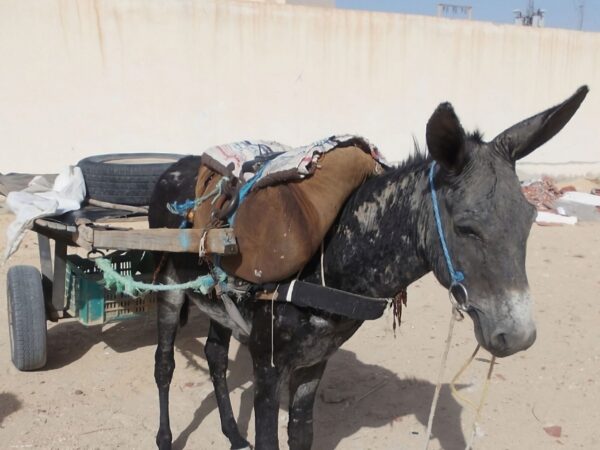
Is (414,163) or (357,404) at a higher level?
(414,163)

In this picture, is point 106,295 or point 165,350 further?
point 106,295

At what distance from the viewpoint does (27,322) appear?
4254 mm

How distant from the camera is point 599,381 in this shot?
4.43m

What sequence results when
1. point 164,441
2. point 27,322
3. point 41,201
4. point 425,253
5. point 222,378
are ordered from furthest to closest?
point 27,322, point 222,378, point 41,201, point 164,441, point 425,253

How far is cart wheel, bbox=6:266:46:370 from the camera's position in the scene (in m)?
4.26

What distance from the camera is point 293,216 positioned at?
234cm

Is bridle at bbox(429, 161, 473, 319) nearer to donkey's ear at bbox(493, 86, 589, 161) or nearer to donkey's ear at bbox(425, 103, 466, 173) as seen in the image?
donkey's ear at bbox(425, 103, 466, 173)

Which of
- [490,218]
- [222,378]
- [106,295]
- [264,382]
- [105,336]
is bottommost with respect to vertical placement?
[105,336]

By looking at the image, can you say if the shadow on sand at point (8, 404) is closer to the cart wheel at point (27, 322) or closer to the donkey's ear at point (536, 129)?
the cart wheel at point (27, 322)

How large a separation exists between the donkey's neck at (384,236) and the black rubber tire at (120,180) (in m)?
2.01

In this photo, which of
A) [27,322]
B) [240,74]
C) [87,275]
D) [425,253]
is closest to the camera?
[425,253]

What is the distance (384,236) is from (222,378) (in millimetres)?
1968

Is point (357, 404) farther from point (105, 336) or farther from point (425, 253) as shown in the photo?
point (105, 336)

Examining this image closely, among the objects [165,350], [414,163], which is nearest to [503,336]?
[414,163]
